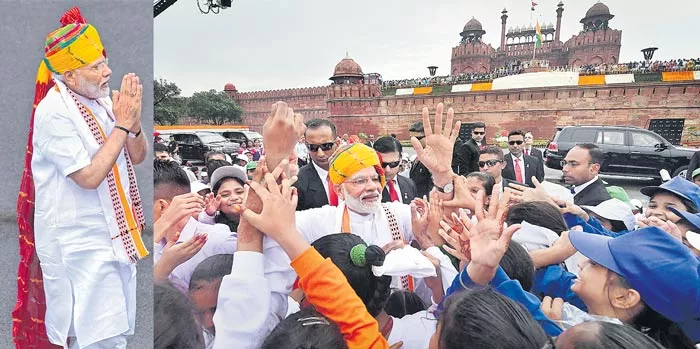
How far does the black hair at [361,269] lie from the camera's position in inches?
42.6

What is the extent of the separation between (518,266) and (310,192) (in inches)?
61.5

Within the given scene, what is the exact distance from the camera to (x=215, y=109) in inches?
889

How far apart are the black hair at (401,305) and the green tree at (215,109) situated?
2143 centimetres

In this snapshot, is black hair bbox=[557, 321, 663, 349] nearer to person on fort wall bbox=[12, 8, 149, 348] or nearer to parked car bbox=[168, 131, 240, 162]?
person on fort wall bbox=[12, 8, 149, 348]

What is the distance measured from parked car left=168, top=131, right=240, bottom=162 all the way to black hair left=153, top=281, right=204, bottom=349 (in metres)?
9.50

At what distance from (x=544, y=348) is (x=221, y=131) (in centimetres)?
1361

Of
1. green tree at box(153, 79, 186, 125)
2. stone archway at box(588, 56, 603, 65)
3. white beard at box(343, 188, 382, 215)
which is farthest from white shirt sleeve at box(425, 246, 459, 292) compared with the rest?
stone archway at box(588, 56, 603, 65)

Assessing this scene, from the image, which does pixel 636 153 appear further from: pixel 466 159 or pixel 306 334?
pixel 306 334

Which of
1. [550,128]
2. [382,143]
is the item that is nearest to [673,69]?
[550,128]

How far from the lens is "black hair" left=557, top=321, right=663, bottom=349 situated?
80 centimetres

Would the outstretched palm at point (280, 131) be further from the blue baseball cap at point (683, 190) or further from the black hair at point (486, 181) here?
the blue baseball cap at point (683, 190)

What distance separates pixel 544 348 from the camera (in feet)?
2.70

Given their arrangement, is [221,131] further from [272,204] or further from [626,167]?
[272,204]

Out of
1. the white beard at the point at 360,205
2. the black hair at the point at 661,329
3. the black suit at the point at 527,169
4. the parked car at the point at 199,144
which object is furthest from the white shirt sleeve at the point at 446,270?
the parked car at the point at 199,144
